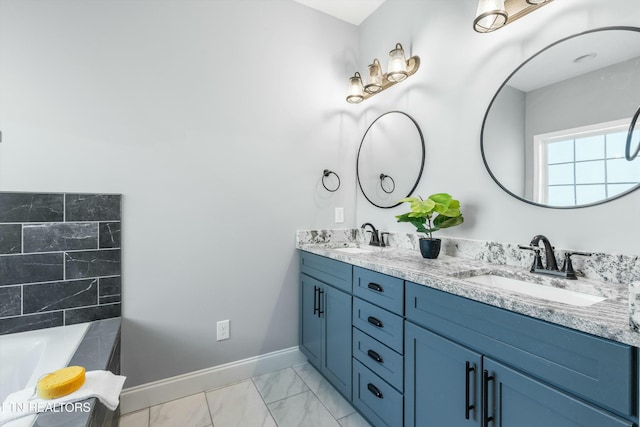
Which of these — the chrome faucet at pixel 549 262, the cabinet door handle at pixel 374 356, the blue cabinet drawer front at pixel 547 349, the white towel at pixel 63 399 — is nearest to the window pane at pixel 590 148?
the chrome faucet at pixel 549 262

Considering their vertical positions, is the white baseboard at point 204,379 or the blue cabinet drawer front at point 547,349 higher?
the blue cabinet drawer front at point 547,349

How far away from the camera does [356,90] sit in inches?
91.4

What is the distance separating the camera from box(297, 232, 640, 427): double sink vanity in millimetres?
759

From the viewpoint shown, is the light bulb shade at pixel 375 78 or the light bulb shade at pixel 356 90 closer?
the light bulb shade at pixel 375 78

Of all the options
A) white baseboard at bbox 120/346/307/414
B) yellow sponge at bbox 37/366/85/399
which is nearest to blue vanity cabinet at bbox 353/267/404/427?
white baseboard at bbox 120/346/307/414

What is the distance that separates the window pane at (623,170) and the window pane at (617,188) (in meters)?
0.02

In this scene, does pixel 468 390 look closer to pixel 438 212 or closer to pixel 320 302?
pixel 438 212

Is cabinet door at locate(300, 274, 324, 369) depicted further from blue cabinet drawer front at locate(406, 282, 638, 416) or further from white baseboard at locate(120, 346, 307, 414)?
blue cabinet drawer front at locate(406, 282, 638, 416)

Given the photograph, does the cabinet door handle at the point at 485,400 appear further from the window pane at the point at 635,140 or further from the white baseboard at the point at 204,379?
the white baseboard at the point at 204,379

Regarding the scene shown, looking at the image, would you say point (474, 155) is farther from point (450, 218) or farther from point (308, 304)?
point (308, 304)

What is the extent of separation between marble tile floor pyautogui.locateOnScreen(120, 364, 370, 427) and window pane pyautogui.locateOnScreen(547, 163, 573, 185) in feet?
5.11

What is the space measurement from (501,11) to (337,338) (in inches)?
74.3

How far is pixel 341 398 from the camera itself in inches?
73.9

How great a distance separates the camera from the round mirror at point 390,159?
204 cm
